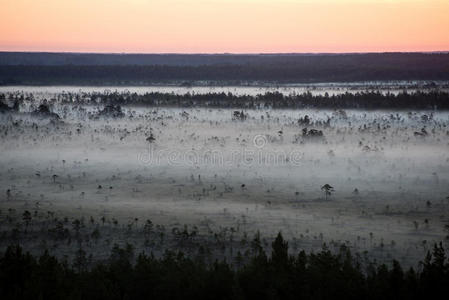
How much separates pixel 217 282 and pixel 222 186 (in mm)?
8662

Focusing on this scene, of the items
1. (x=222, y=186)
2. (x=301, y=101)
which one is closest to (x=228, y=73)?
(x=301, y=101)

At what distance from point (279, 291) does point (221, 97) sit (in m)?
38.6

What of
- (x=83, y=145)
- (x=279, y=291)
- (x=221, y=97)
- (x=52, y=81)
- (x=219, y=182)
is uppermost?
(x=52, y=81)

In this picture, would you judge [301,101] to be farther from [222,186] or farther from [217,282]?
[217,282]

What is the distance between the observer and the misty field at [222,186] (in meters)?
13.2

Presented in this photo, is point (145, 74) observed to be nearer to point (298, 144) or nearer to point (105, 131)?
point (105, 131)

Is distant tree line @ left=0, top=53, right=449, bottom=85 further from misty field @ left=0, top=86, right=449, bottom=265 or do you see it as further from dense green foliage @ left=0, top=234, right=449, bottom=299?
dense green foliage @ left=0, top=234, right=449, bottom=299

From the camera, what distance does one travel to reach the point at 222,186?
1783 centimetres

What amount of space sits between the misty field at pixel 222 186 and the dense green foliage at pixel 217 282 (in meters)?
2.54

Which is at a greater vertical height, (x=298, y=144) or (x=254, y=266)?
(x=298, y=144)

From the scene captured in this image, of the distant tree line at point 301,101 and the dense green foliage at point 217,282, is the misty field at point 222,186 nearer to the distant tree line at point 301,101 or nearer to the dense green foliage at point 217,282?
the dense green foliage at point 217,282

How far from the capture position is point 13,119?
3250 cm

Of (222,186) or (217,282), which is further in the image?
(222,186)

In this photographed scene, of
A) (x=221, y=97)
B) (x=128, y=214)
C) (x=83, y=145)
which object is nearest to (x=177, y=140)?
(x=83, y=145)
